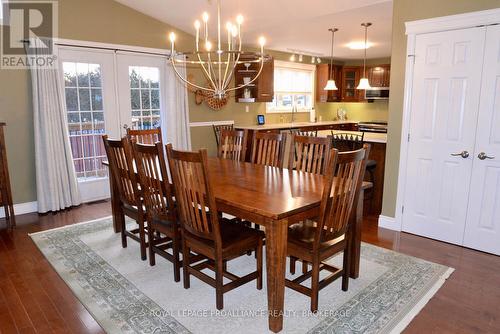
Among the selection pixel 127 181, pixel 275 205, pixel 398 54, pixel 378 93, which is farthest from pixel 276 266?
pixel 378 93

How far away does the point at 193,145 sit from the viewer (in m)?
5.98

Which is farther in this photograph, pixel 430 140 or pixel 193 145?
pixel 193 145

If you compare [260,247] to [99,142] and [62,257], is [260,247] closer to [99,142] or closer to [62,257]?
[62,257]

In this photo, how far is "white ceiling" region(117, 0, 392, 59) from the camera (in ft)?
13.7

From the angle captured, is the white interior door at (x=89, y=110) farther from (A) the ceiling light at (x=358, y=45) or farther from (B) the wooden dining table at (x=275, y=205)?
(A) the ceiling light at (x=358, y=45)

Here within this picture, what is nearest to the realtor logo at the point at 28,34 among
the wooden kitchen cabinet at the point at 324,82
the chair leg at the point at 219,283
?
the chair leg at the point at 219,283

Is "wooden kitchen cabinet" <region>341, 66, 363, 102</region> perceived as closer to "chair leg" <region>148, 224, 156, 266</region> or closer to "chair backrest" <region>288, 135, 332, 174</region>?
"chair backrest" <region>288, 135, 332, 174</region>

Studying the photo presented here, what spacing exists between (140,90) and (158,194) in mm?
3072

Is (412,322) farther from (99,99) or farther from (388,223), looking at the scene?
(99,99)

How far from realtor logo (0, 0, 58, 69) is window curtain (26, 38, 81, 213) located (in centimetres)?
3

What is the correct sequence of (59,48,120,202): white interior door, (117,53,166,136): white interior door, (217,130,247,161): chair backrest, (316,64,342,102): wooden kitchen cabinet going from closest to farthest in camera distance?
1. (217,130,247,161): chair backrest
2. (59,48,120,202): white interior door
3. (117,53,166,136): white interior door
4. (316,64,342,102): wooden kitchen cabinet

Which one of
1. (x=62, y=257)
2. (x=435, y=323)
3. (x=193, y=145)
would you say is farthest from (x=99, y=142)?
(x=435, y=323)

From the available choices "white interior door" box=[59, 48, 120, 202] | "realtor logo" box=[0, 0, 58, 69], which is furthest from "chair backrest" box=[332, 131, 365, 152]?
"realtor logo" box=[0, 0, 58, 69]

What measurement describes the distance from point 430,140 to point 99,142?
421 cm
